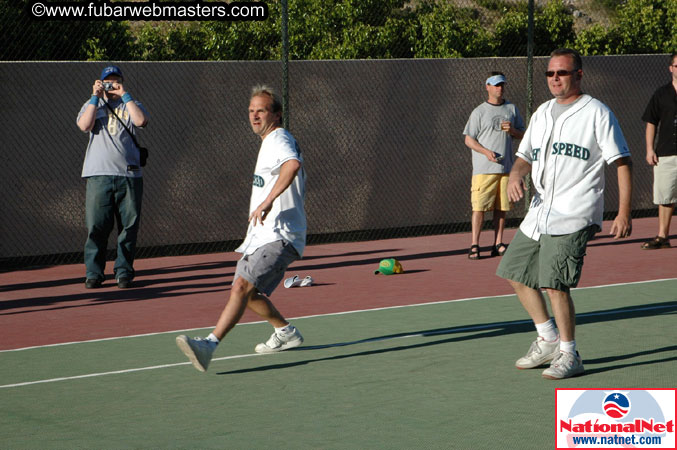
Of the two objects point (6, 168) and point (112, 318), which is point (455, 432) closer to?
point (112, 318)

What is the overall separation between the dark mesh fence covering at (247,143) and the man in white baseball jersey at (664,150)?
3.10m

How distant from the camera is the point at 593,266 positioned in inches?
473

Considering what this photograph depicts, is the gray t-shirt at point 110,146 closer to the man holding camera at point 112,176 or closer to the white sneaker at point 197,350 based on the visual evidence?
the man holding camera at point 112,176

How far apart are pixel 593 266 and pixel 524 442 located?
22.5 ft

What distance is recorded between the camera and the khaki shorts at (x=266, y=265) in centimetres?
715

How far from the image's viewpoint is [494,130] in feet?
40.9

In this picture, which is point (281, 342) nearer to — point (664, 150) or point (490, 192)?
point (490, 192)

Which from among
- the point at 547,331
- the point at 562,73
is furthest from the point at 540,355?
the point at 562,73

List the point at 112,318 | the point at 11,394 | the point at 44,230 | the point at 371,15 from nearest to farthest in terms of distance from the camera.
Result: the point at 11,394 → the point at 112,318 → the point at 44,230 → the point at 371,15

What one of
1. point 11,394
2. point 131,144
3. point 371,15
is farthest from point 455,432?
point 371,15

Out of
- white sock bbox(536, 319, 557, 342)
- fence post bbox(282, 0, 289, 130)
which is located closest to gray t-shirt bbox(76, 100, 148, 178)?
fence post bbox(282, 0, 289, 130)

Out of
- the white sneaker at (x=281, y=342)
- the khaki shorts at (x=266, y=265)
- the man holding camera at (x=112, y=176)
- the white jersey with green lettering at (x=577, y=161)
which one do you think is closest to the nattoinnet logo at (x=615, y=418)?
the white jersey with green lettering at (x=577, y=161)

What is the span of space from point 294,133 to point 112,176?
3.83m

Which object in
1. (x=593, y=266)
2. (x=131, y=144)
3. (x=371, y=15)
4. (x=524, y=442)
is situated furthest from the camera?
(x=371, y=15)
